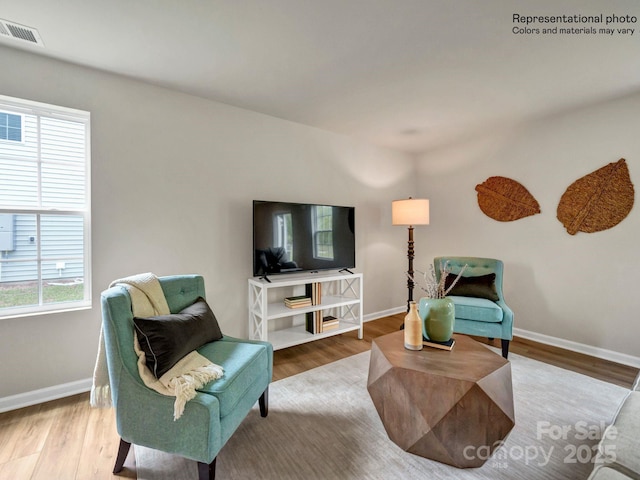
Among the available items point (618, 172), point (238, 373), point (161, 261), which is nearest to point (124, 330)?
point (238, 373)

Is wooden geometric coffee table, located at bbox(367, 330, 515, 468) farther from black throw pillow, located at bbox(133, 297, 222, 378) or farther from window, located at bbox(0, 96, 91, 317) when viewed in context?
window, located at bbox(0, 96, 91, 317)

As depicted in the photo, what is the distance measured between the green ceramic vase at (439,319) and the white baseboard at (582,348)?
80.3 inches

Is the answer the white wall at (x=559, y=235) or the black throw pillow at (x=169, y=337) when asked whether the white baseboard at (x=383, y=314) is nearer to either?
the white wall at (x=559, y=235)

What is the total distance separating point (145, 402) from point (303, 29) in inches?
86.5

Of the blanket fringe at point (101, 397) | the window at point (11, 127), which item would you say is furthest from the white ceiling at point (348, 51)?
the blanket fringe at point (101, 397)

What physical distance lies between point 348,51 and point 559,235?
2.84m

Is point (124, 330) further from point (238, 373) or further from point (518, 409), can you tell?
point (518, 409)

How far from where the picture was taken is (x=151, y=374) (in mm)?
1365

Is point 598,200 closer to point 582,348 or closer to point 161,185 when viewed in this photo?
point 582,348

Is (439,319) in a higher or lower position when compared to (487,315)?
higher

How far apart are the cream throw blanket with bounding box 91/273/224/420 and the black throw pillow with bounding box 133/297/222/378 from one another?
32 millimetres

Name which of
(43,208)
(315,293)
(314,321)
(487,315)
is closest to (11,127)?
(43,208)

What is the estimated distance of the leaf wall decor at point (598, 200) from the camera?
104 inches

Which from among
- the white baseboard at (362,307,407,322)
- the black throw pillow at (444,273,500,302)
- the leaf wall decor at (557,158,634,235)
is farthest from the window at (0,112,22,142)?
the leaf wall decor at (557,158,634,235)
